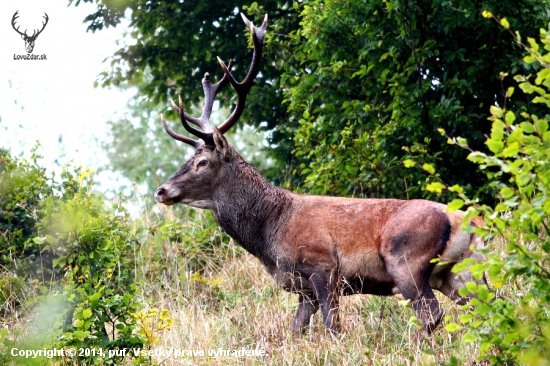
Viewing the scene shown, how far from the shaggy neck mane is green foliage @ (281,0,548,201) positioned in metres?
1.54

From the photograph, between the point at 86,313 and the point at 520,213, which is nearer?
the point at 520,213

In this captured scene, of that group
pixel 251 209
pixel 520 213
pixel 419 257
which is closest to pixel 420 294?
pixel 419 257

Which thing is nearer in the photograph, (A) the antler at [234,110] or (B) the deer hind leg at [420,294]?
(B) the deer hind leg at [420,294]

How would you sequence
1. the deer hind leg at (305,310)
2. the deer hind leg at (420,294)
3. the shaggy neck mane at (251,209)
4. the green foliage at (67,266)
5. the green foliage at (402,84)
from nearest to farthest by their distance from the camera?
the green foliage at (67,266) < the deer hind leg at (420,294) < the deer hind leg at (305,310) < the shaggy neck mane at (251,209) < the green foliage at (402,84)

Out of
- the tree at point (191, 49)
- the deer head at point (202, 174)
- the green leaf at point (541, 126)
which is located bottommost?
the deer head at point (202, 174)

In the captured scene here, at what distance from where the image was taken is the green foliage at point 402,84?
9398 mm

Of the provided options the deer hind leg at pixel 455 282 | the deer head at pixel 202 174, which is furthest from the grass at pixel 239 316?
the deer head at pixel 202 174

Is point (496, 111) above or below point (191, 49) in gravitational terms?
below

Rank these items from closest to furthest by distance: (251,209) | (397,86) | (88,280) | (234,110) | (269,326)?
(88,280), (269,326), (251,209), (234,110), (397,86)

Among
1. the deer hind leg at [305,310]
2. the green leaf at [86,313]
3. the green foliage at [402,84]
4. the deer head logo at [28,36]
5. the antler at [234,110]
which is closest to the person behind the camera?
the green leaf at [86,313]

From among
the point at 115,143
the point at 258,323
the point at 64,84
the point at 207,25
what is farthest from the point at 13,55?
the point at 258,323

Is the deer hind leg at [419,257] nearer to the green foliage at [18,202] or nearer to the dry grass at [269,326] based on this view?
the dry grass at [269,326]

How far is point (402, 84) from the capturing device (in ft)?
31.6

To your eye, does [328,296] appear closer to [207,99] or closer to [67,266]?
[67,266]
